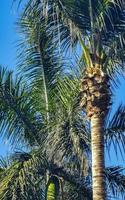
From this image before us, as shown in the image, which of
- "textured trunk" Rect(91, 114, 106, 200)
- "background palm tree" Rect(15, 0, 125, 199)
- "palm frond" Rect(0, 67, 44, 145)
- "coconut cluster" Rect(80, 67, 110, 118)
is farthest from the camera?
"palm frond" Rect(0, 67, 44, 145)

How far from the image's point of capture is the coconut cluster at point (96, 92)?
13.0 m

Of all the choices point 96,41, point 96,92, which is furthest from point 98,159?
point 96,41

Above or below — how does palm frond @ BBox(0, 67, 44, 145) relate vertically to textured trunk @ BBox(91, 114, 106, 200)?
above

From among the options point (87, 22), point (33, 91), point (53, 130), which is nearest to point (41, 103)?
point (33, 91)

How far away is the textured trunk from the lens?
486 inches

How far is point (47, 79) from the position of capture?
17828 millimetres

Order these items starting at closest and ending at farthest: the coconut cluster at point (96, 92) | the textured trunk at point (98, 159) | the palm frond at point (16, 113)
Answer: the textured trunk at point (98, 159) → the coconut cluster at point (96, 92) → the palm frond at point (16, 113)

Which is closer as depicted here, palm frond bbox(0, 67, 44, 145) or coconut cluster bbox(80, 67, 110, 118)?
coconut cluster bbox(80, 67, 110, 118)

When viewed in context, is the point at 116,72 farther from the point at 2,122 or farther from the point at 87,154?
the point at 2,122

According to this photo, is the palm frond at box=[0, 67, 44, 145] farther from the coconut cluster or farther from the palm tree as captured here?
the coconut cluster

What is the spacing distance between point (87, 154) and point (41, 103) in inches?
96.5

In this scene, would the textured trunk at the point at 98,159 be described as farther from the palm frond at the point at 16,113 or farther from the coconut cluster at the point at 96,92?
the palm frond at the point at 16,113

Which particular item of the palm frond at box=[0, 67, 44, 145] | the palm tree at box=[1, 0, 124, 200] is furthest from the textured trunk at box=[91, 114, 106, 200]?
the palm frond at box=[0, 67, 44, 145]

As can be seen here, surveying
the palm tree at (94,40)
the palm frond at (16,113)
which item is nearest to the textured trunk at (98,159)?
A: the palm tree at (94,40)
